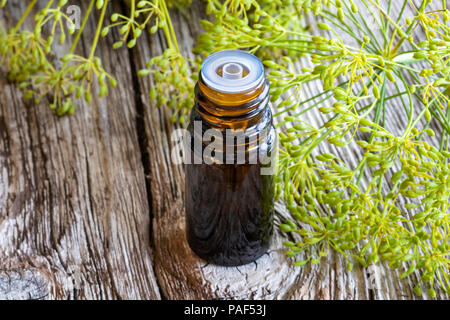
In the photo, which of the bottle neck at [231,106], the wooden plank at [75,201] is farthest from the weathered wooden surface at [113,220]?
the bottle neck at [231,106]

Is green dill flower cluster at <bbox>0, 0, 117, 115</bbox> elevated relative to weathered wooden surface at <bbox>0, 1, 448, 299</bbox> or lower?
elevated

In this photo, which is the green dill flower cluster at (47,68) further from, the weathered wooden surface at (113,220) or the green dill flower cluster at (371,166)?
the green dill flower cluster at (371,166)

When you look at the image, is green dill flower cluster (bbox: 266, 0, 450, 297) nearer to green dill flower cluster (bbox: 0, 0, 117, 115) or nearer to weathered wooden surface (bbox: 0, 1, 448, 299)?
weathered wooden surface (bbox: 0, 1, 448, 299)

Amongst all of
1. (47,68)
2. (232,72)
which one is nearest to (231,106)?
(232,72)

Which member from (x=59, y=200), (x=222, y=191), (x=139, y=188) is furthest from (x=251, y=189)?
(x=59, y=200)

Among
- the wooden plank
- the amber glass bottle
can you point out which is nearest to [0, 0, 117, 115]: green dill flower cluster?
the wooden plank

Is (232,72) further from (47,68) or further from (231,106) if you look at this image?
(47,68)
